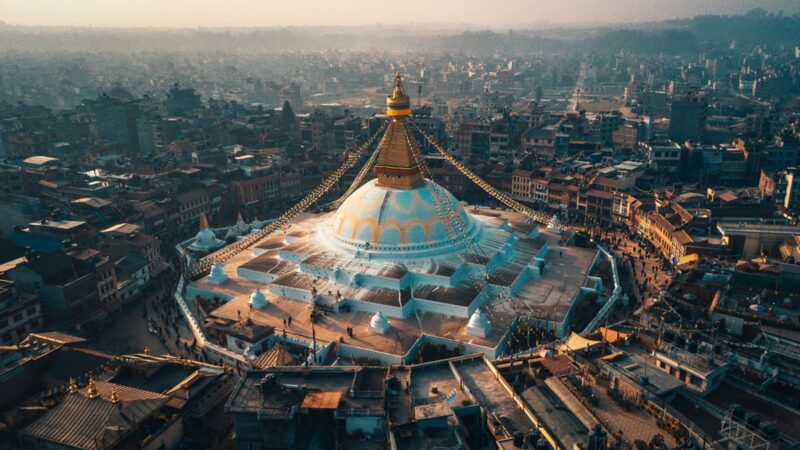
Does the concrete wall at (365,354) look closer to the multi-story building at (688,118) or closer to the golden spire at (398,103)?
the golden spire at (398,103)

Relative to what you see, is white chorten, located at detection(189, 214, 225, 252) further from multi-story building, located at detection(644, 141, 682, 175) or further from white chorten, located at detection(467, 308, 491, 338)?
multi-story building, located at detection(644, 141, 682, 175)

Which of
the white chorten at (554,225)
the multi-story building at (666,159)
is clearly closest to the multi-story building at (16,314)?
the white chorten at (554,225)

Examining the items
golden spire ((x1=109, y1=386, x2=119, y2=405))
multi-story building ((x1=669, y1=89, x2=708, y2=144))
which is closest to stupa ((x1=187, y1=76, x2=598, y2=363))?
golden spire ((x1=109, y1=386, x2=119, y2=405))

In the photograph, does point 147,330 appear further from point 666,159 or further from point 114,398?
point 666,159

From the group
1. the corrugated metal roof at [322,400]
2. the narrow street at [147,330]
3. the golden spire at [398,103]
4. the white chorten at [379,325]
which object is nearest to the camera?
the corrugated metal roof at [322,400]

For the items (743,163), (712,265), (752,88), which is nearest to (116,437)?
(712,265)

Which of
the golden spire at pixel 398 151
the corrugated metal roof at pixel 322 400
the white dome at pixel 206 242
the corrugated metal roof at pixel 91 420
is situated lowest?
the white dome at pixel 206 242
